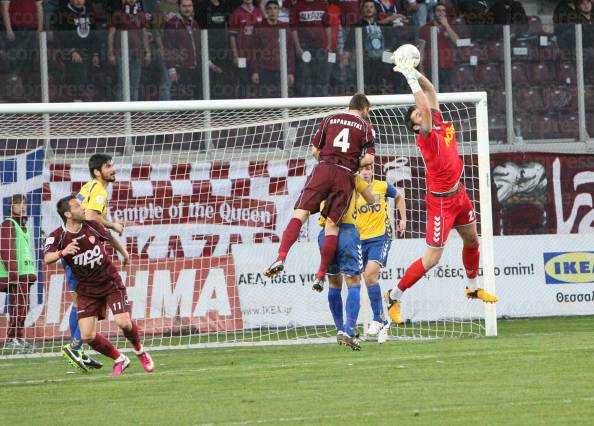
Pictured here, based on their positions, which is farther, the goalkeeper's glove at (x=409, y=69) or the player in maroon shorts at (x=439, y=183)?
the player in maroon shorts at (x=439, y=183)

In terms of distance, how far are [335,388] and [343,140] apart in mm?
3884

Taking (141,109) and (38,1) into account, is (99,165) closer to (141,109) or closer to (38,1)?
(141,109)

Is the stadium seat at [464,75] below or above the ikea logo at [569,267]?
above

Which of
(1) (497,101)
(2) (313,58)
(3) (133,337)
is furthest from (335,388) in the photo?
(1) (497,101)

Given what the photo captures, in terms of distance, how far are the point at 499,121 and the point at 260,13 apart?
4.29 metres

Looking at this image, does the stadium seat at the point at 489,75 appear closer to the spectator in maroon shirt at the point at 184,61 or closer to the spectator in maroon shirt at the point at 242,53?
the spectator in maroon shirt at the point at 242,53

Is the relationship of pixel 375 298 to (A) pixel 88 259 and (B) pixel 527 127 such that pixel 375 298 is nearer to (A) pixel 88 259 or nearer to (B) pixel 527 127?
(A) pixel 88 259

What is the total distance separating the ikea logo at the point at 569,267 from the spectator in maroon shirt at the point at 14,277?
7.67 meters

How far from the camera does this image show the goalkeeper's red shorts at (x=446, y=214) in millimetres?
13289

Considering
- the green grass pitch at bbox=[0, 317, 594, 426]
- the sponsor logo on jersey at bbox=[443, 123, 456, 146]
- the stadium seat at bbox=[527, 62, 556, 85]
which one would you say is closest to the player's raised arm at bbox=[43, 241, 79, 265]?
the green grass pitch at bbox=[0, 317, 594, 426]

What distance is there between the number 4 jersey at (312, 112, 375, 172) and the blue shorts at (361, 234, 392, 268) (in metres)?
1.92

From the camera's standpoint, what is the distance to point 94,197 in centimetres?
1327

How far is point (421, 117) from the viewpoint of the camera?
42.5 feet

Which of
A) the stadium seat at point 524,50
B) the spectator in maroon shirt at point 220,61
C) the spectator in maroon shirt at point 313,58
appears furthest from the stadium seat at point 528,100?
the spectator in maroon shirt at point 220,61
